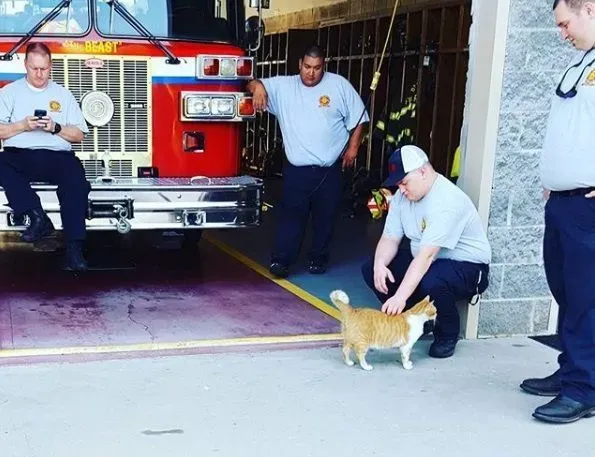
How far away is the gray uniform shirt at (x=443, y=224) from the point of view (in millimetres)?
4785

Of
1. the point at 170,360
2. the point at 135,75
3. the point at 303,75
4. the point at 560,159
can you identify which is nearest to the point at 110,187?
the point at 135,75

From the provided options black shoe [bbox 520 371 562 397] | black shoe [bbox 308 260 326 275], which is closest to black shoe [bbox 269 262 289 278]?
black shoe [bbox 308 260 326 275]

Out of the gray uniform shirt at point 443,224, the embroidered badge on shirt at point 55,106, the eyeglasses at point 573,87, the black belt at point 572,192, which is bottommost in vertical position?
the gray uniform shirt at point 443,224

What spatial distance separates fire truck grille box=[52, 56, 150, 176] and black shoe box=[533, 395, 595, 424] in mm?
3684

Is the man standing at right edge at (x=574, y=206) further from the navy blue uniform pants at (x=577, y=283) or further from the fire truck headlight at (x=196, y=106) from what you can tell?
the fire truck headlight at (x=196, y=106)

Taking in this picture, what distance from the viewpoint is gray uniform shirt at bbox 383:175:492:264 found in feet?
15.7

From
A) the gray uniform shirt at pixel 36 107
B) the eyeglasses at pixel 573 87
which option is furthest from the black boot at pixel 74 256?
the eyeglasses at pixel 573 87

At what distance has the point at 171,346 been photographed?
16.9ft

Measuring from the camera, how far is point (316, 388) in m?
4.54

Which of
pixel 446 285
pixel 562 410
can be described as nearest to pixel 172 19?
pixel 446 285

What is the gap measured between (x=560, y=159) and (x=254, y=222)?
9.18 feet

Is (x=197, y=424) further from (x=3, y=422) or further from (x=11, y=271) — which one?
(x=11, y=271)

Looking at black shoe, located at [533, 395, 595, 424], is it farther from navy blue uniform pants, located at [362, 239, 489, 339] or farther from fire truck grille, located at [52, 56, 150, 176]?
fire truck grille, located at [52, 56, 150, 176]

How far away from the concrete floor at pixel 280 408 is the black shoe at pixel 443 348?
47 mm
